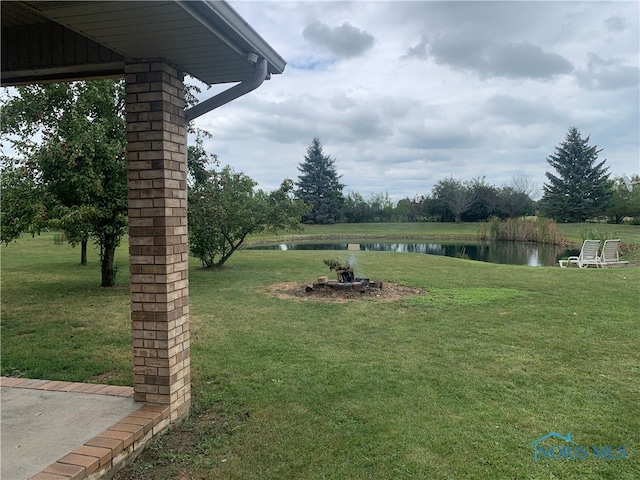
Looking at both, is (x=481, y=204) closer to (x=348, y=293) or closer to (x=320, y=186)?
(x=320, y=186)

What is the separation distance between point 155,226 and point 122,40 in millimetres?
1100

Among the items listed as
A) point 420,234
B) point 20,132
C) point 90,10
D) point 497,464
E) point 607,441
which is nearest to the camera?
point 90,10

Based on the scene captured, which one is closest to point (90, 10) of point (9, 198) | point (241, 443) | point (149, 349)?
point (149, 349)

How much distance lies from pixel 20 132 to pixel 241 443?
6.65m

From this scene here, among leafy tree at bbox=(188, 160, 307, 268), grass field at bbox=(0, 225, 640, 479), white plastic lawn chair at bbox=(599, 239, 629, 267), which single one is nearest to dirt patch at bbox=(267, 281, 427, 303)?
grass field at bbox=(0, 225, 640, 479)

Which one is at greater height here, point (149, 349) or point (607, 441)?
point (149, 349)

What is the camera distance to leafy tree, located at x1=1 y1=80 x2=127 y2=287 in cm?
625

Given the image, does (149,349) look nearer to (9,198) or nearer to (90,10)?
(90,10)

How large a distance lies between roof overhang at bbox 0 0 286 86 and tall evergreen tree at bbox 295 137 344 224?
37.3 m

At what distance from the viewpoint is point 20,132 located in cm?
663

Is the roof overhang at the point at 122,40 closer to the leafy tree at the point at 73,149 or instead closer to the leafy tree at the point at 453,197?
the leafy tree at the point at 73,149

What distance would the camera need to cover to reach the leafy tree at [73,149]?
625 cm

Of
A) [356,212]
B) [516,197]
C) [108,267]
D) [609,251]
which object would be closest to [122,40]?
[108,267]

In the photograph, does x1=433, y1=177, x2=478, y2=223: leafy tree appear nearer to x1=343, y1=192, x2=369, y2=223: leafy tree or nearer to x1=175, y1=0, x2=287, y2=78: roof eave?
x1=343, y1=192, x2=369, y2=223: leafy tree
